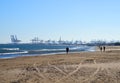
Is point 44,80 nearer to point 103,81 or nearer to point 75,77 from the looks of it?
point 75,77

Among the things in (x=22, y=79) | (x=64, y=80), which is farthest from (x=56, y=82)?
(x=22, y=79)

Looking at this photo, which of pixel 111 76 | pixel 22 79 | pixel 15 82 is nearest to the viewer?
pixel 15 82

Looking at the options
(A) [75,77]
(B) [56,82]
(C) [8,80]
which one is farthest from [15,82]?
(A) [75,77]

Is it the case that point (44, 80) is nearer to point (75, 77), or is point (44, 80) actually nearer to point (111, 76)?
point (75, 77)

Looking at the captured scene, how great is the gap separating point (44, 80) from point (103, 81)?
11.8 feet

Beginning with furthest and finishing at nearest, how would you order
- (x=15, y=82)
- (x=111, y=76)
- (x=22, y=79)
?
(x=111, y=76) → (x=22, y=79) → (x=15, y=82)

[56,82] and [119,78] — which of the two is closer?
[56,82]

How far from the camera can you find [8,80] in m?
17.4

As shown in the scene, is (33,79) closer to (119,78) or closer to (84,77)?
(84,77)

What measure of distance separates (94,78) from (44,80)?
323cm

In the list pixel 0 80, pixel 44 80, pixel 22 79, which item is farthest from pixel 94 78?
pixel 0 80

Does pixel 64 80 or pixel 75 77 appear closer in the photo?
pixel 64 80

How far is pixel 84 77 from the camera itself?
18828 mm

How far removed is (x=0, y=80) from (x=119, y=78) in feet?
24.5
